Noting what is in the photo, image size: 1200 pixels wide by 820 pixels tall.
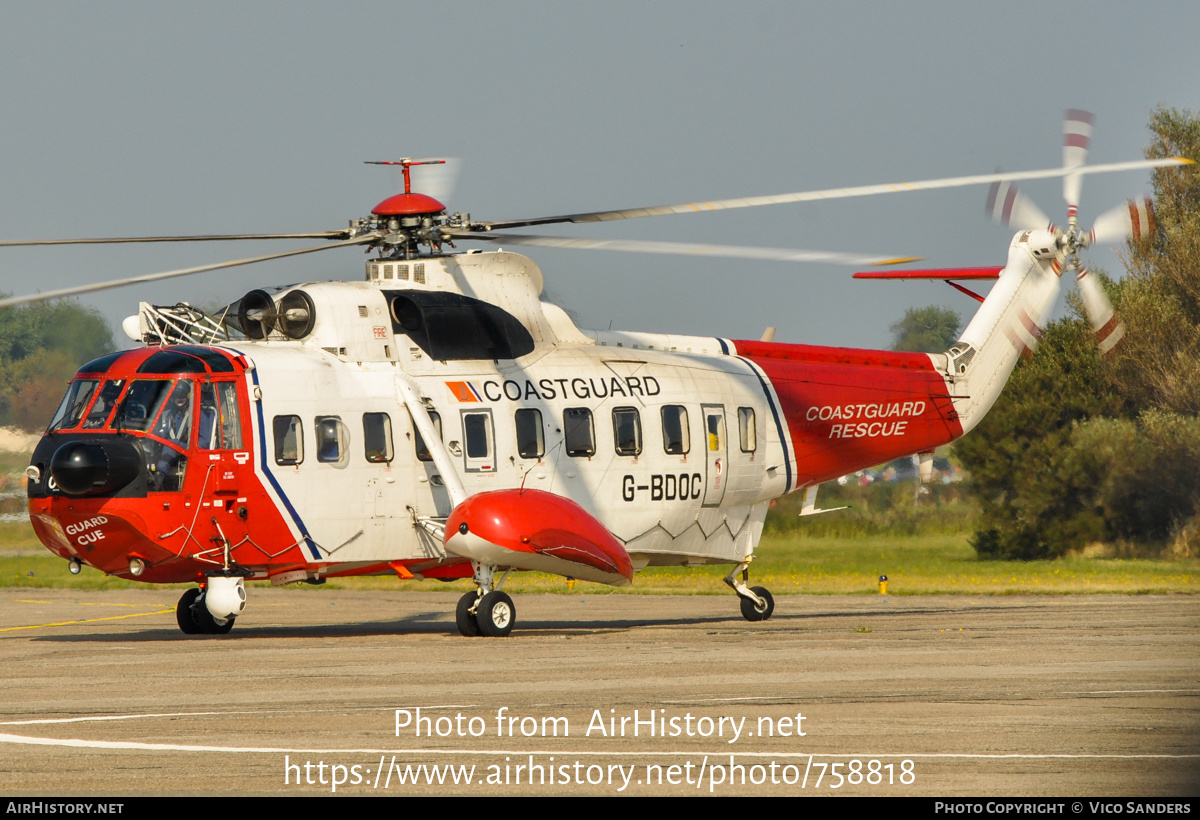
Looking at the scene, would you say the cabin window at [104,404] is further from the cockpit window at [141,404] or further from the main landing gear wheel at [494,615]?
the main landing gear wheel at [494,615]

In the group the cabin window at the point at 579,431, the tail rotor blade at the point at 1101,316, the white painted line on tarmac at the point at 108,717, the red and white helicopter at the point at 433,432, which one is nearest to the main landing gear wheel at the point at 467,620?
the red and white helicopter at the point at 433,432

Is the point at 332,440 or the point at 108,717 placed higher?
the point at 332,440

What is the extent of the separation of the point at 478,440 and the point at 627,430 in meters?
2.33

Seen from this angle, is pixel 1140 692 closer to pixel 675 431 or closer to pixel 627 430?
pixel 627 430

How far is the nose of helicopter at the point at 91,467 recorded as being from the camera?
668 inches

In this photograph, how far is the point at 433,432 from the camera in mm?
18734

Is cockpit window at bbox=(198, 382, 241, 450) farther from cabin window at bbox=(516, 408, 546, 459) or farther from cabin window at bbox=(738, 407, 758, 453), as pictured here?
cabin window at bbox=(738, 407, 758, 453)

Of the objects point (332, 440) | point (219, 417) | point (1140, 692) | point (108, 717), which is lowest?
point (1140, 692)

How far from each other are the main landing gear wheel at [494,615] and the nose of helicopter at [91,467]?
15.0 feet

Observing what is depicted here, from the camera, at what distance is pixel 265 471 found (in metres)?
18.0

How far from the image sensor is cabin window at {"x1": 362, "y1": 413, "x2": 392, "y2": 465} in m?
18.7

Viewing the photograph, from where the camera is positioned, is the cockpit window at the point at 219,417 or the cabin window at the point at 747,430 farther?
the cabin window at the point at 747,430

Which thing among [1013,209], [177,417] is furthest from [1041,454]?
[177,417]
